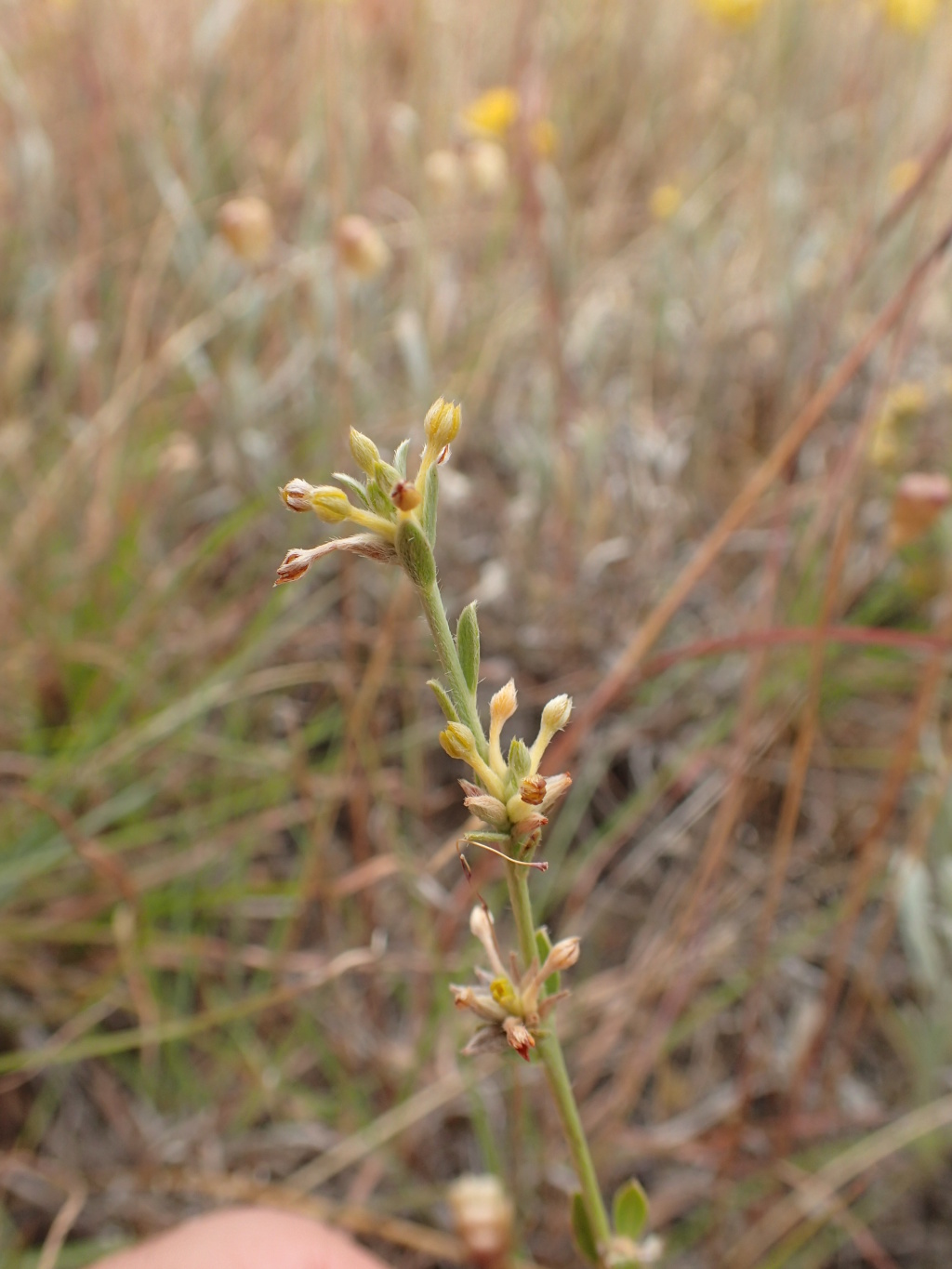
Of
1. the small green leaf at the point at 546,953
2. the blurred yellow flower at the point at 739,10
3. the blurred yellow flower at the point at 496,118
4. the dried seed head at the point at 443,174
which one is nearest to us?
the small green leaf at the point at 546,953

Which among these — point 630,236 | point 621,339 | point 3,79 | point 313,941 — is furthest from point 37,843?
point 630,236

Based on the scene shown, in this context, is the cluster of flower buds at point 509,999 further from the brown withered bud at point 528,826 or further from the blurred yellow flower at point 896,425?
the blurred yellow flower at point 896,425

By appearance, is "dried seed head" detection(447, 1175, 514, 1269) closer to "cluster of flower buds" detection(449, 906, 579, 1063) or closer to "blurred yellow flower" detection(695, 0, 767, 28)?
"cluster of flower buds" detection(449, 906, 579, 1063)

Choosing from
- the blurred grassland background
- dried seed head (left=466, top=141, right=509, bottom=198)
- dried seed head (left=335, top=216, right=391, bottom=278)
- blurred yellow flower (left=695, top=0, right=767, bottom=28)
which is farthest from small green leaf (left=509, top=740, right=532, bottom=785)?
blurred yellow flower (left=695, top=0, right=767, bottom=28)

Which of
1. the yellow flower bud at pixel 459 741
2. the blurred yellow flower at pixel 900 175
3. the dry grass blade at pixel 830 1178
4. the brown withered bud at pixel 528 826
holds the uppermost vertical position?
the yellow flower bud at pixel 459 741

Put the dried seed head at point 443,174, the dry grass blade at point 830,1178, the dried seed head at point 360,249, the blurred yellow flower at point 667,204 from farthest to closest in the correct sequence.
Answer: the blurred yellow flower at point 667,204
the dried seed head at point 443,174
the dried seed head at point 360,249
the dry grass blade at point 830,1178

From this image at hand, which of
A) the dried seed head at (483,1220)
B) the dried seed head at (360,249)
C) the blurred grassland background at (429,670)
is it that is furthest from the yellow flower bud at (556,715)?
the dried seed head at (360,249)

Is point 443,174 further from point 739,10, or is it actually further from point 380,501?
point 380,501

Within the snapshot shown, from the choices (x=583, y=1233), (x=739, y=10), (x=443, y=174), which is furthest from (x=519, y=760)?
(x=739, y=10)
